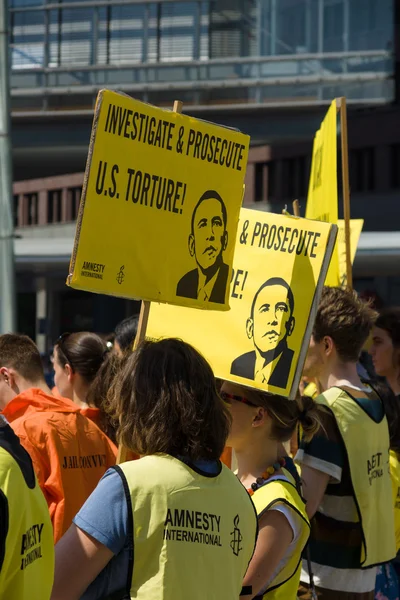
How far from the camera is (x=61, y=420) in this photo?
4.31 m

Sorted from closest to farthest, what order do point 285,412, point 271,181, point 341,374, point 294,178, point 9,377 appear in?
point 285,412
point 341,374
point 9,377
point 294,178
point 271,181

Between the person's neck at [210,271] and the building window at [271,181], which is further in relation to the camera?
the building window at [271,181]

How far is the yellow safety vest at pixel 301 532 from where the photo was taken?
3053mm

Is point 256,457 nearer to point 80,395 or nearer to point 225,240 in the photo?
point 225,240

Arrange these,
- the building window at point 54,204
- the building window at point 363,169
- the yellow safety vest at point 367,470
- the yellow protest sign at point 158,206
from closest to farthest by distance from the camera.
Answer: the yellow protest sign at point 158,206 < the yellow safety vest at point 367,470 < the building window at point 363,169 < the building window at point 54,204

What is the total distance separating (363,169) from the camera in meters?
24.9

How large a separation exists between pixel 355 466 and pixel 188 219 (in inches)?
46.3

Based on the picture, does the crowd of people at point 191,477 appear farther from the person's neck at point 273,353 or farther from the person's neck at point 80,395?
the person's neck at point 273,353

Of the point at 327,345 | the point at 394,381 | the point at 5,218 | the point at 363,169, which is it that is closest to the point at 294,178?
the point at 363,169

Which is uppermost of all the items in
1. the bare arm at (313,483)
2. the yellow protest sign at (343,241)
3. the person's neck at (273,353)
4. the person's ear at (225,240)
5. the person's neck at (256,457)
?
the yellow protest sign at (343,241)

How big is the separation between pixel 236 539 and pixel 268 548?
35 centimetres

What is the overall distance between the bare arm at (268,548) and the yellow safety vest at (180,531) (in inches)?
11.1

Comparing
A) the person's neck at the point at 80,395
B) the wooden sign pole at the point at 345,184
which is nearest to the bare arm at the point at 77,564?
the person's neck at the point at 80,395

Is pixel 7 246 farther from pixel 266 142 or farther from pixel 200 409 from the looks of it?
pixel 266 142
